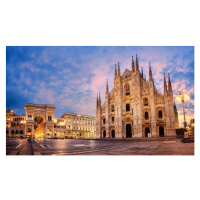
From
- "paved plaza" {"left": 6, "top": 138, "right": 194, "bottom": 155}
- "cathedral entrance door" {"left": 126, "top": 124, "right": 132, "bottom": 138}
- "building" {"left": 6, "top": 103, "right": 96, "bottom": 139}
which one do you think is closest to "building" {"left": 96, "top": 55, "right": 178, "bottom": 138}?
"cathedral entrance door" {"left": 126, "top": 124, "right": 132, "bottom": 138}

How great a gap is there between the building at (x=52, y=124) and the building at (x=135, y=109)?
17683 mm

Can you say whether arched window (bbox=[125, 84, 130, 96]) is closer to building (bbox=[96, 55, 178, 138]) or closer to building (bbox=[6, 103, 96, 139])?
building (bbox=[96, 55, 178, 138])

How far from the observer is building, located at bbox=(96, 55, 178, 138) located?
2264cm

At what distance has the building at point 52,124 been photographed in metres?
40.7

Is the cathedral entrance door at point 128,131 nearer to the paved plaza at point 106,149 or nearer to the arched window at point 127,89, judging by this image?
the arched window at point 127,89

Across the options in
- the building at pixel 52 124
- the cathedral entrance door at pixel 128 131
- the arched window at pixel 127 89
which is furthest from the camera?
the building at pixel 52 124

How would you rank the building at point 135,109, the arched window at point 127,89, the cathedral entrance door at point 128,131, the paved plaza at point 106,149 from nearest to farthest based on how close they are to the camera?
the paved plaza at point 106,149
the building at point 135,109
the cathedral entrance door at point 128,131
the arched window at point 127,89

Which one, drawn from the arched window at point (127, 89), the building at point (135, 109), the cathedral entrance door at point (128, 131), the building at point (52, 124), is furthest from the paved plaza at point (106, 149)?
the building at point (52, 124)

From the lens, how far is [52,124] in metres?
42.9

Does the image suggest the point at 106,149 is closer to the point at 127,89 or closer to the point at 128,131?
the point at 128,131

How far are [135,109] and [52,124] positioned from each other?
26.4 metres

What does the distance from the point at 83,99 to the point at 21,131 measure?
32247mm

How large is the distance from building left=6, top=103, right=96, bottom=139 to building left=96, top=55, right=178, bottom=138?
17683 mm
